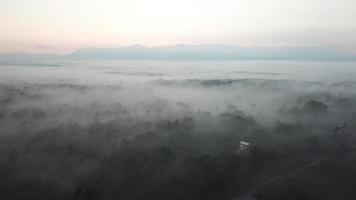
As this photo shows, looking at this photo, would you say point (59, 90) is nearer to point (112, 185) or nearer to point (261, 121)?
point (261, 121)

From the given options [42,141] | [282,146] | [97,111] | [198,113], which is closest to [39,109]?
[97,111]

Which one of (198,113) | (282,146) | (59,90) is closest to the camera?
(282,146)

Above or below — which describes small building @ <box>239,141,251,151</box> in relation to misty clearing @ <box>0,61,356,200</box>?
above

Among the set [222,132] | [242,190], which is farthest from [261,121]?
[242,190]

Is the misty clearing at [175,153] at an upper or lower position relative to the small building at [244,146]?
lower

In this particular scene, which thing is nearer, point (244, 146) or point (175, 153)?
point (175, 153)

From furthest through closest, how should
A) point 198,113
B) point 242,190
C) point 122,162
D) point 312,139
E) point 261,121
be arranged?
1. point 198,113
2. point 261,121
3. point 312,139
4. point 122,162
5. point 242,190

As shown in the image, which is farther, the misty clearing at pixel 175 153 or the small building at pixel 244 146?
the small building at pixel 244 146

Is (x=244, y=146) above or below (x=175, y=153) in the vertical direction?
above

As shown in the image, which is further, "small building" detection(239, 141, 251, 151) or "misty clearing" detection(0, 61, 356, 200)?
"small building" detection(239, 141, 251, 151)

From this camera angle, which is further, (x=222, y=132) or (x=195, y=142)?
(x=222, y=132)
